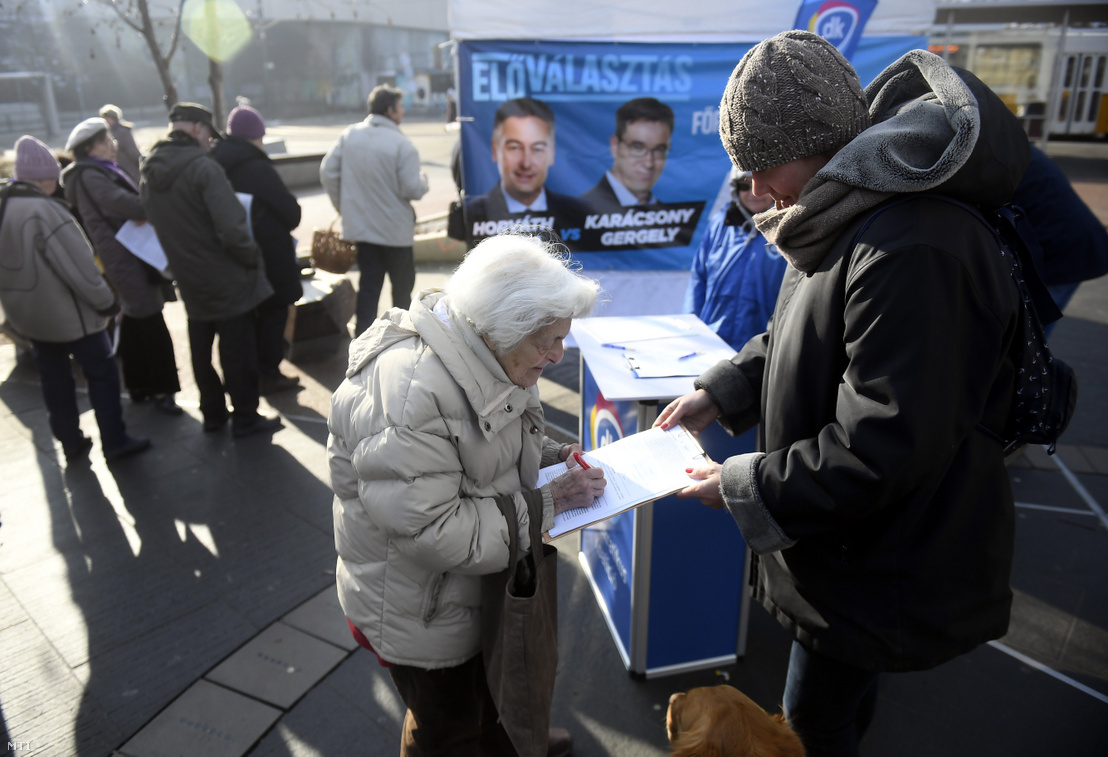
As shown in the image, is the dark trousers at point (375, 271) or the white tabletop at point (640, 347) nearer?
the white tabletop at point (640, 347)

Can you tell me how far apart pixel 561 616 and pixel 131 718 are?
164 centimetres

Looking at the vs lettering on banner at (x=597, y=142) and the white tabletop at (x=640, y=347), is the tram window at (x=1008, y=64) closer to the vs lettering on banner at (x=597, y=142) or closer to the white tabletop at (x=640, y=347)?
the vs lettering on banner at (x=597, y=142)

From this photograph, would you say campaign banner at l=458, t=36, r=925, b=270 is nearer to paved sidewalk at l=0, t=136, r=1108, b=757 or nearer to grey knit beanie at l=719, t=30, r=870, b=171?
paved sidewalk at l=0, t=136, r=1108, b=757

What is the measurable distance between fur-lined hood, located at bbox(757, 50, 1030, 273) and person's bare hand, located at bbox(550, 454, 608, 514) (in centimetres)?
76

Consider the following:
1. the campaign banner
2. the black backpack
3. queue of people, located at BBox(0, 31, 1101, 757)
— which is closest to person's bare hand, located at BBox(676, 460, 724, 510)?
queue of people, located at BBox(0, 31, 1101, 757)

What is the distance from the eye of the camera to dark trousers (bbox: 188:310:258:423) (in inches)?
177

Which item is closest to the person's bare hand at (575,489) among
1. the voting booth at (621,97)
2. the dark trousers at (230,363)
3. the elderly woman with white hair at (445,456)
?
the elderly woman with white hair at (445,456)

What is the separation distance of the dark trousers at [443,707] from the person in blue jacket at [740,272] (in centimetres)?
186

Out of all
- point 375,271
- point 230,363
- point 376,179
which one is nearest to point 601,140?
→ point 376,179

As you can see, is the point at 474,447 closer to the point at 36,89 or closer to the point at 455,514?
the point at 455,514

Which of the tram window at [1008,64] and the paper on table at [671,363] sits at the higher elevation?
the tram window at [1008,64]

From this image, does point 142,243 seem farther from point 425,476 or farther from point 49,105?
point 49,105

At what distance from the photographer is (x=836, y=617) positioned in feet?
5.05

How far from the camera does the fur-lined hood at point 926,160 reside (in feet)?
4.21
